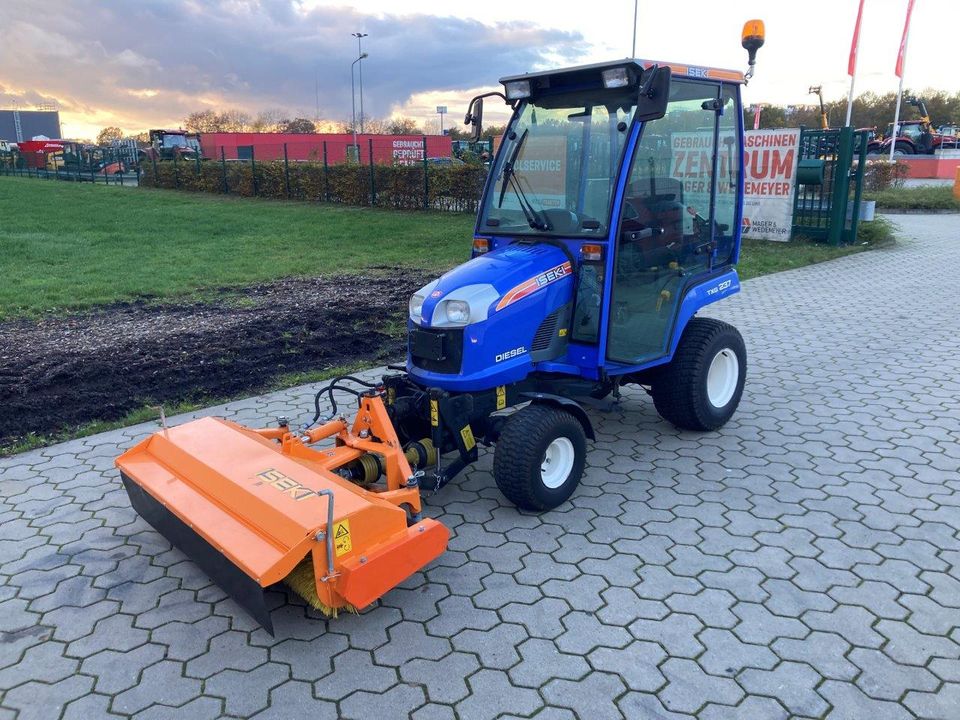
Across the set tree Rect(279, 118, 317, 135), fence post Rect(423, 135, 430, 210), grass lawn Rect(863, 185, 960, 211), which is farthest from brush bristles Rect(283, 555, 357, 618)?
tree Rect(279, 118, 317, 135)

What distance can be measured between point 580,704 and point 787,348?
559 centimetres

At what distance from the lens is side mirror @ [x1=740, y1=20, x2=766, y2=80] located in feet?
16.5

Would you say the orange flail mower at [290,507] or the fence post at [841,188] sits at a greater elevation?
the fence post at [841,188]

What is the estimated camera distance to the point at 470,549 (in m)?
3.75

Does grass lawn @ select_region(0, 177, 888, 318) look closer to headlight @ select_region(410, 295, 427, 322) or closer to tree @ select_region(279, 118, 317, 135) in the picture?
headlight @ select_region(410, 295, 427, 322)

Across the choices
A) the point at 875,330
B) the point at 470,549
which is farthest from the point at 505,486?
the point at 875,330

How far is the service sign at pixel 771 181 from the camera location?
1303cm

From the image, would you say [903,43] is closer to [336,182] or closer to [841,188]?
[841,188]

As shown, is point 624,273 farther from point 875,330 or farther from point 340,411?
point 875,330

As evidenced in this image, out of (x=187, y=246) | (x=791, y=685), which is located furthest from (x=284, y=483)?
(x=187, y=246)

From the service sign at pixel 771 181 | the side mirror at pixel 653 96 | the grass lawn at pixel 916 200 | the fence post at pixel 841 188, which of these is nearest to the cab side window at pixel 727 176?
the side mirror at pixel 653 96

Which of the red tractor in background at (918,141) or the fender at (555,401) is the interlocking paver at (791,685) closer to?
the fender at (555,401)

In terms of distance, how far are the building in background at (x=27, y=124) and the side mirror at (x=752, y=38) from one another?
4269 inches

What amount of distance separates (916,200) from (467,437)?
829 inches
